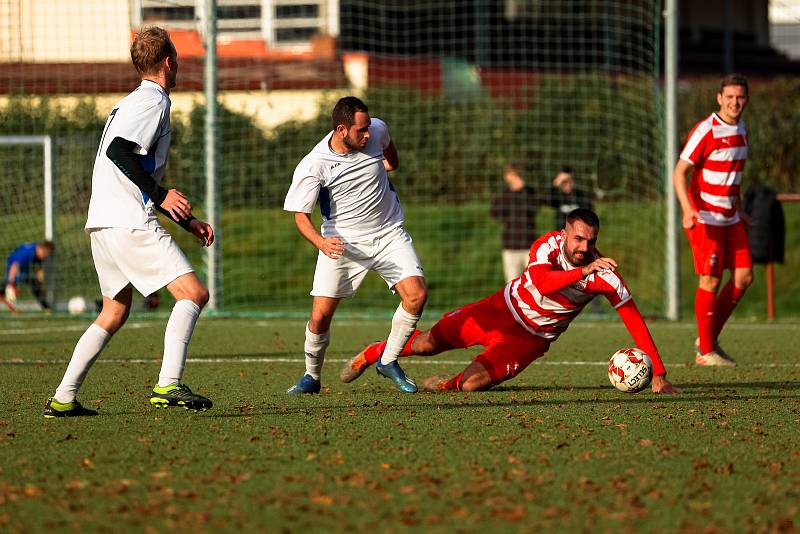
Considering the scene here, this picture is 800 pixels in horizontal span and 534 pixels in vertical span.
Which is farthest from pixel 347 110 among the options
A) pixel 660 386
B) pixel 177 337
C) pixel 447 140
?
pixel 447 140

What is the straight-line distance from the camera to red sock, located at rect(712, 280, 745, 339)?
9.50 m

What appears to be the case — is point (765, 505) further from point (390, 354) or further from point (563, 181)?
point (563, 181)

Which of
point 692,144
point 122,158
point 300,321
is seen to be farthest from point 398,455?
point 300,321

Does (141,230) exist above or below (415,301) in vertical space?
above

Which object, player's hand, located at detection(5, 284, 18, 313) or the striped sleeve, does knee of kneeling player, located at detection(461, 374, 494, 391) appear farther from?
player's hand, located at detection(5, 284, 18, 313)

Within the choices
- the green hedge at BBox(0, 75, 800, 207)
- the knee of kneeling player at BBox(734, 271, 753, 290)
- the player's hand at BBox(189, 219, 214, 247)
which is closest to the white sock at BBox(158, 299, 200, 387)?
the player's hand at BBox(189, 219, 214, 247)

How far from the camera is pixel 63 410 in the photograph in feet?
20.4

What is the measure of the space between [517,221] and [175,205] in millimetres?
9744

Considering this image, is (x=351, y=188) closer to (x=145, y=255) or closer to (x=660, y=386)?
(x=145, y=255)

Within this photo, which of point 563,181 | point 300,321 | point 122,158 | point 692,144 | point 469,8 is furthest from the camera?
point 469,8

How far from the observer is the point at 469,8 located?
23969mm

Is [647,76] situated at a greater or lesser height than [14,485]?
greater

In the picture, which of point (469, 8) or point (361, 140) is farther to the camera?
point (469, 8)

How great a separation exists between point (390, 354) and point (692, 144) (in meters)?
3.13
